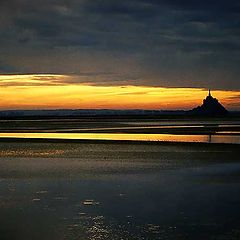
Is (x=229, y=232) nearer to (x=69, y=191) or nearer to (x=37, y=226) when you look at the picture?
(x=37, y=226)

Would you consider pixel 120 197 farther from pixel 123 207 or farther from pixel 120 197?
pixel 123 207

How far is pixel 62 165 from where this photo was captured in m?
19.6

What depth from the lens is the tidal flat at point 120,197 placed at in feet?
29.3

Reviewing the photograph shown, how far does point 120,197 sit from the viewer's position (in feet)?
40.3

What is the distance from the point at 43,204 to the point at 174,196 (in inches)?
136

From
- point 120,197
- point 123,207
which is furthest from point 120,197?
point 123,207

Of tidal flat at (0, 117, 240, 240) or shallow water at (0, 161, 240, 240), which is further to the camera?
tidal flat at (0, 117, 240, 240)

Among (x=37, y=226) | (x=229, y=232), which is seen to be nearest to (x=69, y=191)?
(x=37, y=226)

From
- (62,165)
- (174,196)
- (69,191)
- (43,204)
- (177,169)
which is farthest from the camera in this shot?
(62,165)

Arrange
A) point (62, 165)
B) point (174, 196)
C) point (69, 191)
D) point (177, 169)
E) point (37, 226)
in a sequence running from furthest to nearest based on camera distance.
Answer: point (62, 165), point (177, 169), point (69, 191), point (174, 196), point (37, 226)

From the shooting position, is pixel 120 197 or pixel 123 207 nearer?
pixel 123 207

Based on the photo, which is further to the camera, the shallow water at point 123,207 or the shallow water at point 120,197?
the shallow water at point 120,197

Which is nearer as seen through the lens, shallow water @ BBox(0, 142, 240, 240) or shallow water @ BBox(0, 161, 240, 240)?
shallow water @ BBox(0, 161, 240, 240)

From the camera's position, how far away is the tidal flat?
8.94 meters
